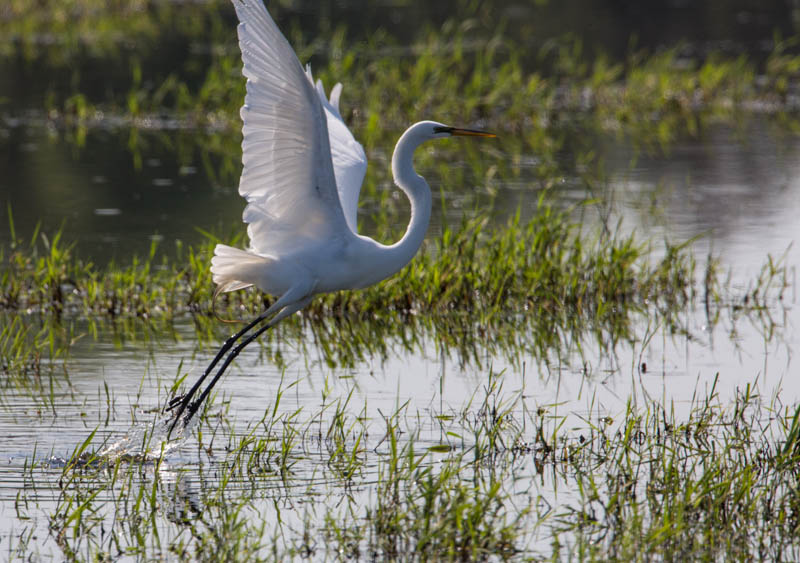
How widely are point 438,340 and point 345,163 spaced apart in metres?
1.43

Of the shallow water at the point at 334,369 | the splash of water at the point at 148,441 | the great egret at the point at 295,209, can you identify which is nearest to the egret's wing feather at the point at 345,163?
the great egret at the point at 295,209

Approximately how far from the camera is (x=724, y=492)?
4.38 meters

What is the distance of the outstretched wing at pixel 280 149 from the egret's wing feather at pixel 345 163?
0.54 metres

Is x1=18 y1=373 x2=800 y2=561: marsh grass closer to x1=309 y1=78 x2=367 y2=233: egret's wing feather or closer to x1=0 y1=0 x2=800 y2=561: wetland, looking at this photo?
x1=0 y1=0 x2=800 y2=561: wetland

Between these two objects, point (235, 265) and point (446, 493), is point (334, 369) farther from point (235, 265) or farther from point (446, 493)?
point (446, 493)

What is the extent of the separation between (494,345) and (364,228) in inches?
116

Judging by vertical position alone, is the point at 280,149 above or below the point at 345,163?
above

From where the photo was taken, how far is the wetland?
4465mm

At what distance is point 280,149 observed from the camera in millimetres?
5199

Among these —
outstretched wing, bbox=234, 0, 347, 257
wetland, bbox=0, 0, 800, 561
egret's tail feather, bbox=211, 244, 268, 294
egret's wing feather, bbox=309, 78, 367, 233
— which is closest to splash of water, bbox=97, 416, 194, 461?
wetland, bbox=0, 0, 800, 561

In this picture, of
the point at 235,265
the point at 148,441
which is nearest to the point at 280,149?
the point at 235,265

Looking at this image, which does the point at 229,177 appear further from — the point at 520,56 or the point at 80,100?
the point at 520,56

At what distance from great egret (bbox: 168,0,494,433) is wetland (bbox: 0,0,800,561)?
47 cm

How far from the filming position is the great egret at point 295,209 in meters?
5.01
